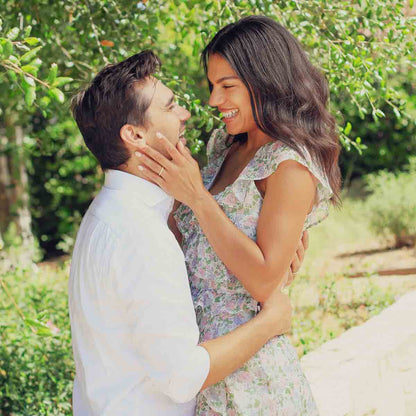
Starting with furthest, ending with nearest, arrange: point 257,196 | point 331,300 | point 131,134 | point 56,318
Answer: point 331,300 < point 56,318 < point 257,196 < point 131,134

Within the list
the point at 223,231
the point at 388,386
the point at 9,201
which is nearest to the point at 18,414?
the point at 388,386

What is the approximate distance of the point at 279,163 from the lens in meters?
1.93

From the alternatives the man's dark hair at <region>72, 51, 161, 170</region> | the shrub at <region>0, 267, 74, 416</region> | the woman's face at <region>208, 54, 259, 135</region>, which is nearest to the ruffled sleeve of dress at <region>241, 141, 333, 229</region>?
the woman's face at <region>208, 54, 259, 135</region>

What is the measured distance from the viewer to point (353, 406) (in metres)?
3.35

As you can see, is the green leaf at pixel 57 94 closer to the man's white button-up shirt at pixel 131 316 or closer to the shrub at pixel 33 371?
the man's white button-up shirt at pixel 131 316

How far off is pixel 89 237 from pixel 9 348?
2.56 meters

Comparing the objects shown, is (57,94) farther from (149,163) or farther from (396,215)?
(396,215)

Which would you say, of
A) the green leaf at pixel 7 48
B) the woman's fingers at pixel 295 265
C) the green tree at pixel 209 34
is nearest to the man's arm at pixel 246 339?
the woman's fingers at pixel 295 265

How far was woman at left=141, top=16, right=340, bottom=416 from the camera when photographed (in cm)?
188

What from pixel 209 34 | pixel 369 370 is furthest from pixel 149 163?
pixel 369 370

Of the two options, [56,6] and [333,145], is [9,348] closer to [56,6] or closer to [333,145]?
[56,6]

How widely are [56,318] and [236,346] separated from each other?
9.25 feet

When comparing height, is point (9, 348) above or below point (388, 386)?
above

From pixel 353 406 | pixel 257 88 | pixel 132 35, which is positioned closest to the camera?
pixel 257 88
